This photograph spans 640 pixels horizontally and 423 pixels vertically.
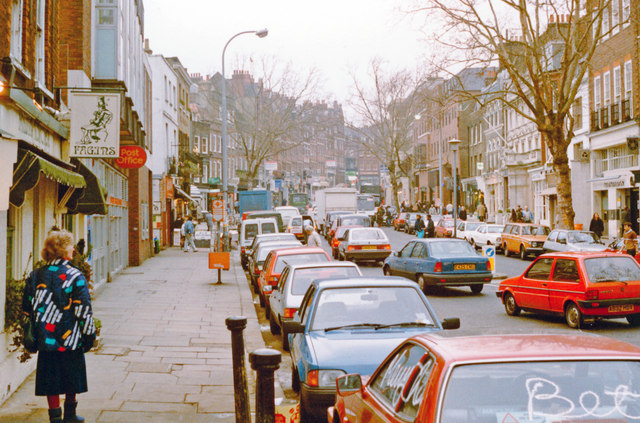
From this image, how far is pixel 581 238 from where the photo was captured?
28.3 metres

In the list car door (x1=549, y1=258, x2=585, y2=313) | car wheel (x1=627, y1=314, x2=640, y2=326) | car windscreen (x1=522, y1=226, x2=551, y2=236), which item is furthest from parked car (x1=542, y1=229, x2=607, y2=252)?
car door (x1=549, y1=258, x2=585, y2=313)

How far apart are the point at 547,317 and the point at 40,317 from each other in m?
11.3

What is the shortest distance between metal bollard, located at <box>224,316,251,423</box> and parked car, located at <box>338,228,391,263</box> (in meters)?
20.8

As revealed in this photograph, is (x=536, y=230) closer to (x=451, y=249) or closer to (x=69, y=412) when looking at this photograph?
(x=451, y=249)

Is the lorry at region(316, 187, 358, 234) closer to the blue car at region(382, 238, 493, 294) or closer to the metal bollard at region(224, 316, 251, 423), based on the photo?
the blue car at region(382, 238, 493, 294)

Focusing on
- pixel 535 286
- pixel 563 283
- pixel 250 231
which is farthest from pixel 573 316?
pixel 250 231

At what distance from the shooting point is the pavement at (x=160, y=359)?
7516mm

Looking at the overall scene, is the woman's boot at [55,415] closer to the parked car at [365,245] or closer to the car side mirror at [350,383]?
the car side mirror at [350,383]

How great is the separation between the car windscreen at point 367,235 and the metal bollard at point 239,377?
21252 millimetres

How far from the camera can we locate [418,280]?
19312 mm

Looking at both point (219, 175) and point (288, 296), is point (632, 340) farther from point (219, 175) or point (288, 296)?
point (219, 175)

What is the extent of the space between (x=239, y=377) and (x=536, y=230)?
2923cm

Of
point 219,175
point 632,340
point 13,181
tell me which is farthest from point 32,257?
point 219,175

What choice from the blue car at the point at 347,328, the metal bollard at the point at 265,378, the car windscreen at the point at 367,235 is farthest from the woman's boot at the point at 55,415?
the car windscreen at the point at 367,235
